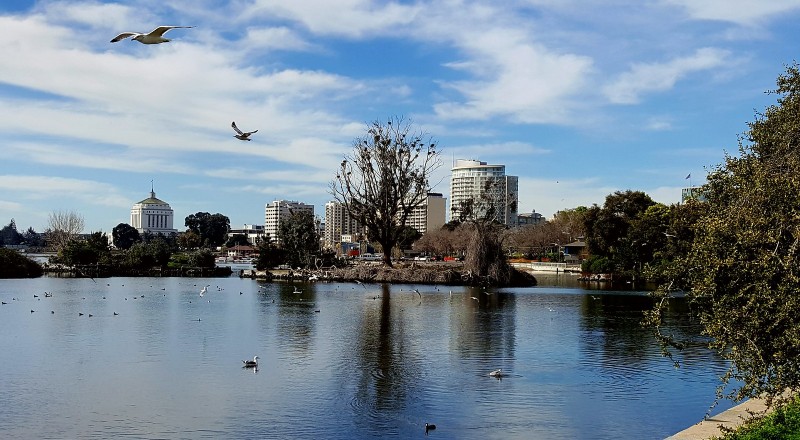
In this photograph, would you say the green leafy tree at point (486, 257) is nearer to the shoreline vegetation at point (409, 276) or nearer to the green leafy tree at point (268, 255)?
the shoreline vegetation at point (409, 276)

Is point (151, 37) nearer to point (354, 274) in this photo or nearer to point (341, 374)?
point (341, 374)

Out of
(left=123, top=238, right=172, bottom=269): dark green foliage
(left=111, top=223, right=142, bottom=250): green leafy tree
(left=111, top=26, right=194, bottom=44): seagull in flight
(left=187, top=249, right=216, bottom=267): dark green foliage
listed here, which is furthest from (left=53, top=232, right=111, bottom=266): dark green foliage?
(left=111, top=223, right=142, bottom=250): green leafy tree

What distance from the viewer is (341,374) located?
71.6 ft

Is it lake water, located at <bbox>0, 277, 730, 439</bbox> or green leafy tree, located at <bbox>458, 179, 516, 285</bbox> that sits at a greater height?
green leafy tree, located at <bbox>458, 179, 516, 285</bbox>

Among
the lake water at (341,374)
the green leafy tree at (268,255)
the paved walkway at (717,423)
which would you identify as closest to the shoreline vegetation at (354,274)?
the green leafy tree at (268,255)

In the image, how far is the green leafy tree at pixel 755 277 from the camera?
11582mm

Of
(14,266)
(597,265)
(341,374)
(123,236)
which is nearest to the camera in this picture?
(341,374)

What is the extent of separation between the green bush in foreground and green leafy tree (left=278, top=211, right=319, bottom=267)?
68.3m

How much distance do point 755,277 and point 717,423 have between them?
4.29 m

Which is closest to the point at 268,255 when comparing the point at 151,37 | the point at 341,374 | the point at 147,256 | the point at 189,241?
the point at 147,256

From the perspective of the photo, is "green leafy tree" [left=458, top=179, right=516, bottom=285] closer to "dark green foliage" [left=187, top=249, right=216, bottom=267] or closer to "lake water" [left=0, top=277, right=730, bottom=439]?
"lake water" [left=0, top=277, right=730, bottom=439]

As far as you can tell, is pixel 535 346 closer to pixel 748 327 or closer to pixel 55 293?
pixel 748 327

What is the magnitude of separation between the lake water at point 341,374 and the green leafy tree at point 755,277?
4.11 meters

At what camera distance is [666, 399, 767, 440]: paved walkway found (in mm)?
13859
